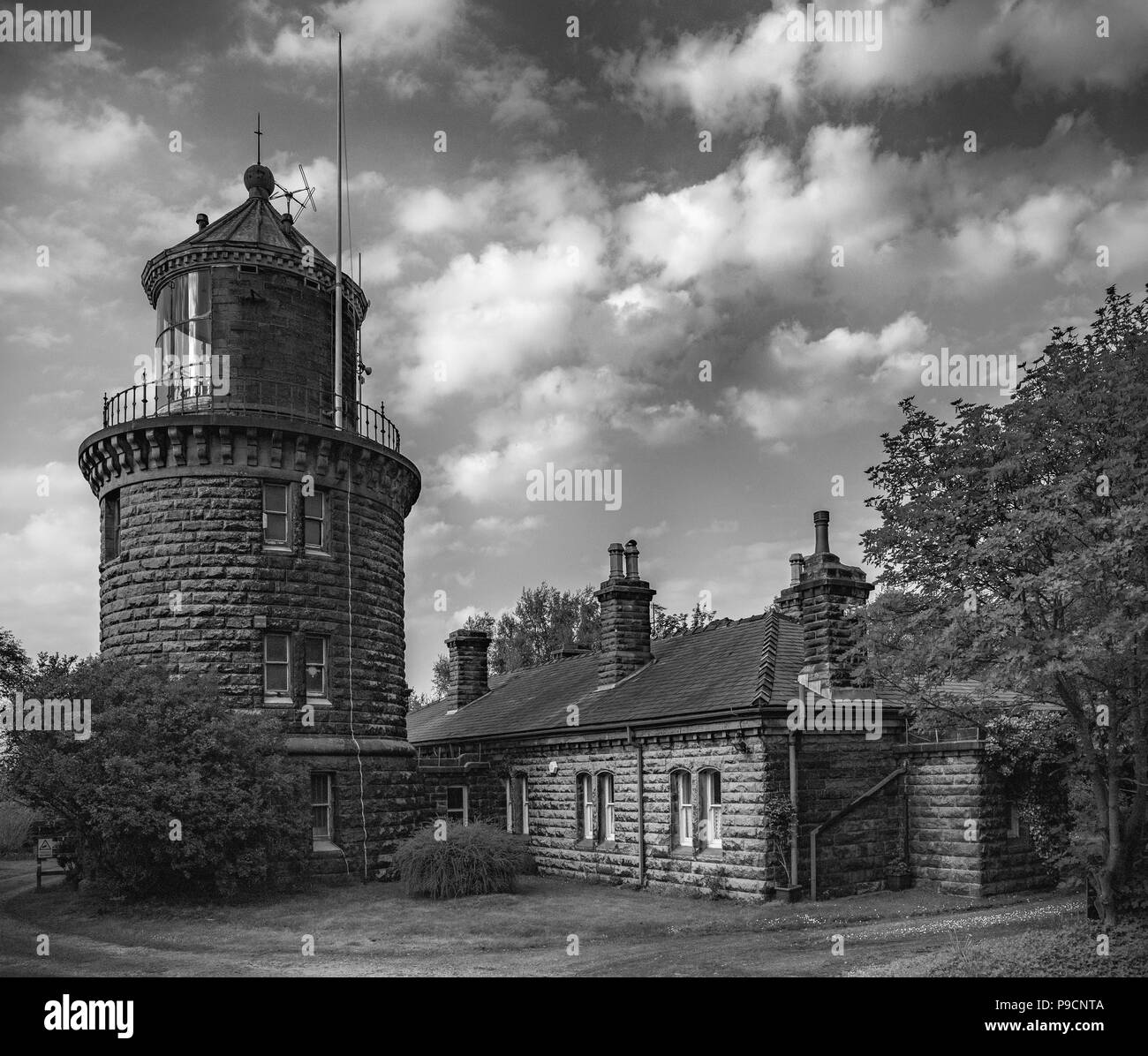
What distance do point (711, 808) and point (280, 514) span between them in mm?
Answer: 12205

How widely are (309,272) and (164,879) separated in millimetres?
14824

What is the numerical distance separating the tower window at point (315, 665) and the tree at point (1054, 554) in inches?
543

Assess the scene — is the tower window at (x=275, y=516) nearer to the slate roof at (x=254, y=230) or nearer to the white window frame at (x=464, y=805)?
the slate roof at (x=254, y=230)

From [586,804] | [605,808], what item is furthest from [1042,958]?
[586,804]

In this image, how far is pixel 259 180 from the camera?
30.1 metres

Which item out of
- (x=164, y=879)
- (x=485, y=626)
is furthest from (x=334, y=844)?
(x=485, y=626)

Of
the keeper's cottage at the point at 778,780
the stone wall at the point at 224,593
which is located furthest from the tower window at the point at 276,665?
the keeper's cottage at the point at 778,780

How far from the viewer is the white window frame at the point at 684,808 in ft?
79.4

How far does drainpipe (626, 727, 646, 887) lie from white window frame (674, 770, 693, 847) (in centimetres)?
112

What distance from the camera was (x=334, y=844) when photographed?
85.5ft

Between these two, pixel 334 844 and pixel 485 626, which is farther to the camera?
pixel 485 626

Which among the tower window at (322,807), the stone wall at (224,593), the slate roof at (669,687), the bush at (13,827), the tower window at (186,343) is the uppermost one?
the tower window at (186,343)
